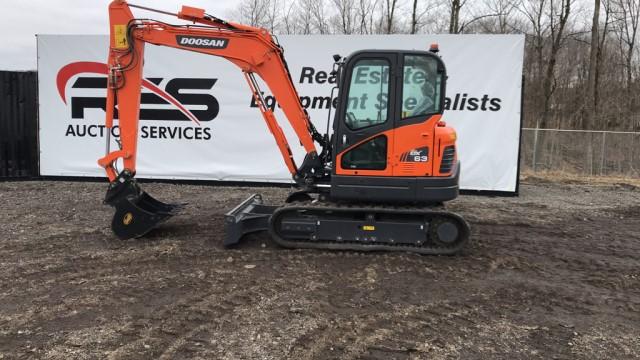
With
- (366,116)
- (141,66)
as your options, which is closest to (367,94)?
(366,116)

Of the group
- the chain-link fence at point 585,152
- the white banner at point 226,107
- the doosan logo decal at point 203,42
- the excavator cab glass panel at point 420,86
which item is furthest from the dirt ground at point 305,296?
the chain-link fence at point 585,152

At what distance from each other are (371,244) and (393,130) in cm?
139

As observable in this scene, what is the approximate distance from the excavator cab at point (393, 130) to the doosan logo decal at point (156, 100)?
5773 mm

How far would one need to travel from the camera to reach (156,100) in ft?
36.1

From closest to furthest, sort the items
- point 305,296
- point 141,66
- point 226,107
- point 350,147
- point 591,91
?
point 305,296
point 350,147
point 141,66
point 226,107
point 591,91

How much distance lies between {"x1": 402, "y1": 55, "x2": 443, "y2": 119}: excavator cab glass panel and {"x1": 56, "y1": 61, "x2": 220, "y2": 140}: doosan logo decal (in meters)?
6.13

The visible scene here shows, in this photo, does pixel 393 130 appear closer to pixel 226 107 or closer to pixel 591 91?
pixel 226 107

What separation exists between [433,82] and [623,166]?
11.8 m

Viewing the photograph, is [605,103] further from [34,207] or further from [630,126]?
[34,207]

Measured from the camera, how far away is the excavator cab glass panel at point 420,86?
18.7 feet

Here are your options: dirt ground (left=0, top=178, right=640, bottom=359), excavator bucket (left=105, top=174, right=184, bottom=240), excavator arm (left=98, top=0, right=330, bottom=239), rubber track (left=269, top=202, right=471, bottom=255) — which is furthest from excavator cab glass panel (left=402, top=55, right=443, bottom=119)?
excavator bucket (left=105, top=174, right=184, bottom=240)

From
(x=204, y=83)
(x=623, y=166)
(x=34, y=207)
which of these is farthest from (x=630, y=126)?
(x=34, y=207)

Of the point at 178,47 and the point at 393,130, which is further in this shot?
the point at 178,47

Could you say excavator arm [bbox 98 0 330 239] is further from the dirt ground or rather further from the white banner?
the white banner
